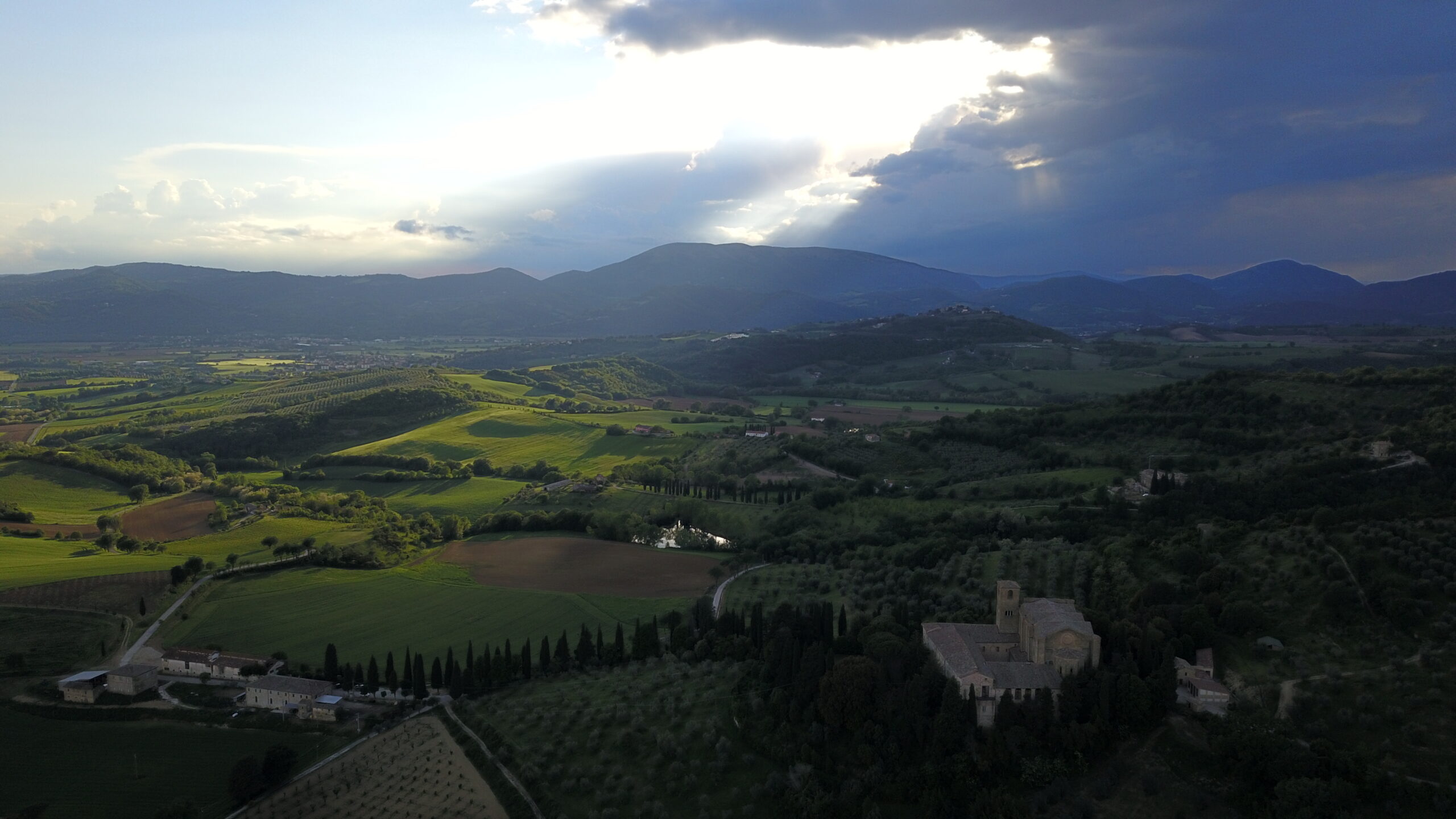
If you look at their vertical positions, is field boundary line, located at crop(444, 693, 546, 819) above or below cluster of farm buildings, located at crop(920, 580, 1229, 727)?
below

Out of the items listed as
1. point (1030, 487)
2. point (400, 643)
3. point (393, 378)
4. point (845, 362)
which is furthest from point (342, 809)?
point (845, 362)

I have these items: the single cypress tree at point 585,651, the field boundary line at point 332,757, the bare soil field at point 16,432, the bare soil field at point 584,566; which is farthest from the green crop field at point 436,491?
the bare soil field at point 16,432

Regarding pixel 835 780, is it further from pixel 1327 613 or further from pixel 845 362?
pixel 845 362

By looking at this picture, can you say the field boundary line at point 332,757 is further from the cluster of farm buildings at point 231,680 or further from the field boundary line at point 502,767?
the cluster of farm buildings at point 231,680

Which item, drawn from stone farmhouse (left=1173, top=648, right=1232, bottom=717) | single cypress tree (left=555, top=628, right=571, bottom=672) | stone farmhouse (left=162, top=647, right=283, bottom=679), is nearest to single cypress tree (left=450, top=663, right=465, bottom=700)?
single cypress tree (left=555, top=628, right=571, bottom=672)

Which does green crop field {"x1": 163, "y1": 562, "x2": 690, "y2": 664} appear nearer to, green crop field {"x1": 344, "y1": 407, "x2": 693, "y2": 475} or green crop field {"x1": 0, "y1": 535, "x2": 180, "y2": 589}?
green crop field {"x1": 0, "y1": 535, "x2": 180, "y2": 589}

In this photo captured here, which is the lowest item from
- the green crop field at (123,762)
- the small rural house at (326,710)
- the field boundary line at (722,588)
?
the green crop field at (123,762)

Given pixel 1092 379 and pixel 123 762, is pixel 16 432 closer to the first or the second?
pixel 123 762
